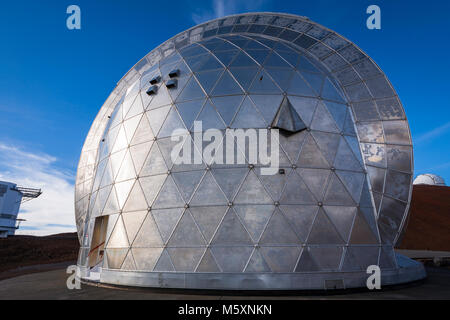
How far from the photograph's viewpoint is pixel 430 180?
8119cm

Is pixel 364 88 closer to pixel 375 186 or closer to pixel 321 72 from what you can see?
pixel 321 72

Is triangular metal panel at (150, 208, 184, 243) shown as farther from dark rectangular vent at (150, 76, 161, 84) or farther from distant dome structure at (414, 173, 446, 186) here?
distant dome structure at (414, 173, 446, 186)

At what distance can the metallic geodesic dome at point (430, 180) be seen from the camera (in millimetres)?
79688

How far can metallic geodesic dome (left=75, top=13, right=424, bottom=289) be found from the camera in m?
9.43

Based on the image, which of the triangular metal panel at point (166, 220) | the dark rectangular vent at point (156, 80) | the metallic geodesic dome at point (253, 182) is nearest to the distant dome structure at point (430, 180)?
the metallic geodesic dome at point (253, 182)

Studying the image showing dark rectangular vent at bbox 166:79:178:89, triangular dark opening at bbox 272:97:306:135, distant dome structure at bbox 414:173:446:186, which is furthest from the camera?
distant dome structure at bbox 414:173:446:186

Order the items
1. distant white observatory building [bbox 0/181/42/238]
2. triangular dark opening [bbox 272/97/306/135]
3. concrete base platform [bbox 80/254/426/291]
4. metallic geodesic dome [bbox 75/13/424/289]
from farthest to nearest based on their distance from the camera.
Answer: distant white observatory building [bbox 0/181/42/238]
triangular dark opening [bbox 272/97/306/135]
metallic geodesic dome [bbox 75/13/424/289]
concrete base platform [bbox 80/254/426/291]

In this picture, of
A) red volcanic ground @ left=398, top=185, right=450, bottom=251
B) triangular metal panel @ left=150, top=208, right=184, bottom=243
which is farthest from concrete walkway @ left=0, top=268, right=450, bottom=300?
red volcanic ground @ left=398, top=185, right=450, bottom=251

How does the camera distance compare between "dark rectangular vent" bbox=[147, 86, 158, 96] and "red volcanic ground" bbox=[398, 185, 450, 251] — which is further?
"red volcanic ground" bbox=[398, 185, 450, 251]

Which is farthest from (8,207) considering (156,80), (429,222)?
(429,222)

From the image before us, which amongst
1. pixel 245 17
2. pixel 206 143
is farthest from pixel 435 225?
pixel 206 143

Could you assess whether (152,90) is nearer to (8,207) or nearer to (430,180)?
(8,207)

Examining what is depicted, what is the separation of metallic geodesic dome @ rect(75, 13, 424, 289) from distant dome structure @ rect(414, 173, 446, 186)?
86334mm

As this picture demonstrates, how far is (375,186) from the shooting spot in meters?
11.9
